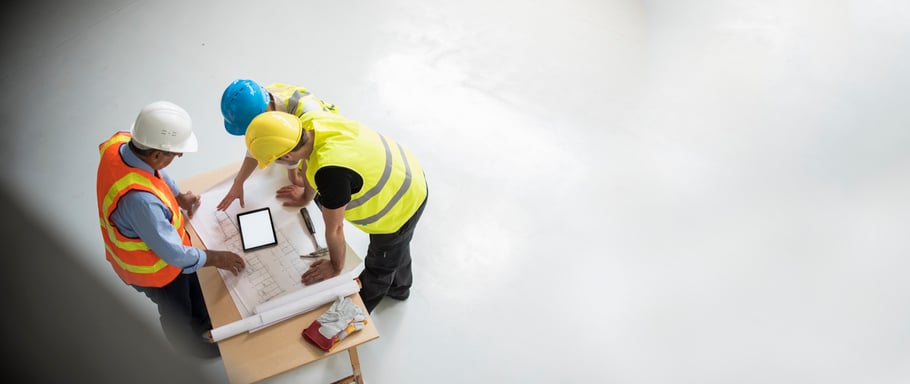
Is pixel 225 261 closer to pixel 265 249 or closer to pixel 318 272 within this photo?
pixel 265 249

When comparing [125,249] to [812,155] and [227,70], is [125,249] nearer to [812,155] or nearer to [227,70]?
[227,70]

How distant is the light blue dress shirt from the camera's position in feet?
6.70

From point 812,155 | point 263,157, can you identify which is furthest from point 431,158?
point 812,155

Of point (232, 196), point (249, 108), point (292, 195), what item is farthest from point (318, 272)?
point (249, 108)

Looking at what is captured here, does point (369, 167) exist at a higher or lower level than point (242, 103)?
lower

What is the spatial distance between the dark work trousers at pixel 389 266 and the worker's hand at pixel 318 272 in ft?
1.34

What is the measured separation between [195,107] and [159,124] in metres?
2.39

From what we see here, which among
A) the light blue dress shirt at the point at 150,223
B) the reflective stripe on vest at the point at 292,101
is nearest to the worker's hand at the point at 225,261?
the light blue dress shirt at the point at 150,223

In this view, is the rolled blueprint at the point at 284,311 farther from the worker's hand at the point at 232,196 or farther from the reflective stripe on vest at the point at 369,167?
the worker's hand at the point at 232,196

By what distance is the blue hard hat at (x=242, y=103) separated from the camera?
2.49m

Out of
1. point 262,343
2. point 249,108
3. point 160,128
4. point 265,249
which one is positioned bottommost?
point 262,343

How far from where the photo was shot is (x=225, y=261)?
2287 mm

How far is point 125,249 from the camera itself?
218 centimetres

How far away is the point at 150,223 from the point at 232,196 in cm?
52
